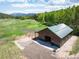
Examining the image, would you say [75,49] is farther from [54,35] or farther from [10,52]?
[10,52]

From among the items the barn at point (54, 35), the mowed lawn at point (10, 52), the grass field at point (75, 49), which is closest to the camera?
the mowed lawn at point (10, 52)

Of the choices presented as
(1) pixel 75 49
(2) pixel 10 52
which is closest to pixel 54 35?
(1) pixel 75 49

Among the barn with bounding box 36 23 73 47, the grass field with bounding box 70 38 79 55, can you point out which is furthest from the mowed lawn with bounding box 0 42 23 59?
the grass field with bounding box 70 38 79 55

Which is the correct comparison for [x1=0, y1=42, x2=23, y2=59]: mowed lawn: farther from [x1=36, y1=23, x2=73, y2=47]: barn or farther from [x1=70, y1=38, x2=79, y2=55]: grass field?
[x1=70, y1=38, x2=79, y2=55]: grass field

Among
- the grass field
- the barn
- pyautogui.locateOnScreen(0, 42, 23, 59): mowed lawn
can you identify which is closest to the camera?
pyautogui.locateOnScreen(0, 42, 23, 59): mowed lawn

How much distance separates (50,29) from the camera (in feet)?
127

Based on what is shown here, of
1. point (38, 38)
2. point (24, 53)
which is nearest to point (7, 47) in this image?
point (24, 53)

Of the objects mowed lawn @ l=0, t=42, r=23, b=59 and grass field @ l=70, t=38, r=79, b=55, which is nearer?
mowed lawn @ l=0, t=42, r=23, b=59

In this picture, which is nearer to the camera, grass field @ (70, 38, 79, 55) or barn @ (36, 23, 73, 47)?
grass field @ (70, 38, 79, 55)

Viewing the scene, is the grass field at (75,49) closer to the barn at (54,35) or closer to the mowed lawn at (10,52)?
the barn at (54,35)

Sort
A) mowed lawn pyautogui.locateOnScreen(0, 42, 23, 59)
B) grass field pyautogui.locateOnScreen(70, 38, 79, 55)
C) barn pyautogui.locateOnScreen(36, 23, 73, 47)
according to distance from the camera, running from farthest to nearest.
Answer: barn pyautogui.locateOnScreen(36, 23, 73, 47), grass field pyautogui.locateOnScreen(70, 38, 79, 55), mowed lawn pyautogui.locateOnScreen(0, 42, 23, 59)

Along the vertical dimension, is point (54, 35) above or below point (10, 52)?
above

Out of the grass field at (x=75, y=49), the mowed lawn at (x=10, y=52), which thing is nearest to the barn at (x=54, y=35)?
the grass field at (x=75, y=49)

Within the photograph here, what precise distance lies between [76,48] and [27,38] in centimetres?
1218
